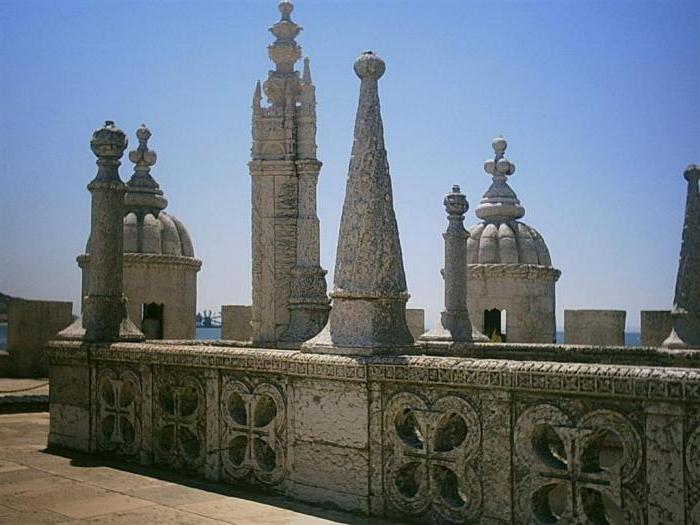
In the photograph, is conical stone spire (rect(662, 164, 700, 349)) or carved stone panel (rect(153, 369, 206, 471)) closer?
carved stone panel (rect(153, 369, 206, 471))

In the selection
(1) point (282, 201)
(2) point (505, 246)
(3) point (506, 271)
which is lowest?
(3) point (506, 271)

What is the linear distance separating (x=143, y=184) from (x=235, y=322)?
162 inches

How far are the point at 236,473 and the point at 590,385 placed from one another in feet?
11.4

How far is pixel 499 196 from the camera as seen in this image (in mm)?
19469

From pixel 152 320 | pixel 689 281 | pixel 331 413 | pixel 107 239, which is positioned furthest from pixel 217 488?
pixel 152 320

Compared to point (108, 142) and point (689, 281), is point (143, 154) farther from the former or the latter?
point (689, 281)

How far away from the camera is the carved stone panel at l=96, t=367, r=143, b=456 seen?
8.45 metres

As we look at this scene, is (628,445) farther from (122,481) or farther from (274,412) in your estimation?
(122,481)

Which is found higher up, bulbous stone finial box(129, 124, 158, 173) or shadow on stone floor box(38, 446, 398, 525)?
bulbous stone finial box(129, 124, 158, 173)

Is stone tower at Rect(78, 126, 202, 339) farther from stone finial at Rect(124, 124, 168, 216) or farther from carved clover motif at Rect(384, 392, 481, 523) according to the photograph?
carved clover motif at Rect(384, 392, 481, 523)

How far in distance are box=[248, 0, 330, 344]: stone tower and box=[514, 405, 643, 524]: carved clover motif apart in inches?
313

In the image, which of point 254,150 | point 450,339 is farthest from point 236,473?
point 254,150

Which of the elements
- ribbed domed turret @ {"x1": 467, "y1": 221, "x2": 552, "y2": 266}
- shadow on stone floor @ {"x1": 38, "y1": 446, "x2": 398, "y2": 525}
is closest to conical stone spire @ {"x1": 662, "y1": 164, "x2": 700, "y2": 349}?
shadow on stone floor @ {"x1": 38, "y1": 446, "x2": 398, "y2": 525}

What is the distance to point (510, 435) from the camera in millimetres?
5426
